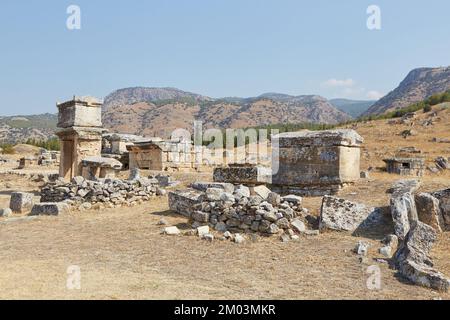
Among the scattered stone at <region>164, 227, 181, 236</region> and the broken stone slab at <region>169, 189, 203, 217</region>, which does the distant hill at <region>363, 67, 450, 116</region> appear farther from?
the scattered stone at <region>164, 227, 181, 236</region>

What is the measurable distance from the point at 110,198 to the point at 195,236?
4.84 meters

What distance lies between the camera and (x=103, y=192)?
12406mm

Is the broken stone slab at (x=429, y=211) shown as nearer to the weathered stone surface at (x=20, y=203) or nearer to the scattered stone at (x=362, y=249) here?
the scattered stone at (x=362, y=249)

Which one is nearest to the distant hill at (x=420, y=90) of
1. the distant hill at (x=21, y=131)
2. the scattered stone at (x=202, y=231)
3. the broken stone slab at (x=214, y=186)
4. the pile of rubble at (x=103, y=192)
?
the distant hill at (x=21, y=131)

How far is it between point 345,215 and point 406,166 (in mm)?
13148

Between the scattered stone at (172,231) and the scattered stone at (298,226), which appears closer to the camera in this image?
the scattered stone at (298,226)

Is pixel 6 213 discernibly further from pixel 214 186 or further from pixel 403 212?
pixel 403 212

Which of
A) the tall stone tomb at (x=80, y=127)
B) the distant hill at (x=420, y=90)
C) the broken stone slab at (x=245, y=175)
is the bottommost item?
the broken stone slab at (x=245, y=175)

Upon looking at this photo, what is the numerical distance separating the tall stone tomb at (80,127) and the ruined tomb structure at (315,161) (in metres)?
8.66

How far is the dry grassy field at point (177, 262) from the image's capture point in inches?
207

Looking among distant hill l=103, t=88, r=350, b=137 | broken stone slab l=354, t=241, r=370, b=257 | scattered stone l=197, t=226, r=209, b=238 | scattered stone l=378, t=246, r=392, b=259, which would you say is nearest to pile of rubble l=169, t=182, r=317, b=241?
scattered stone l=197, t=226, r=209, b=238

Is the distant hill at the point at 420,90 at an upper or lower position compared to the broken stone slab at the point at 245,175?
upper

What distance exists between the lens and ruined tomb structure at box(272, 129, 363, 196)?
1105 centimetres

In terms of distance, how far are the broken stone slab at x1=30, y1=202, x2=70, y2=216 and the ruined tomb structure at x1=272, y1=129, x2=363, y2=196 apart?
5656 millimetres
